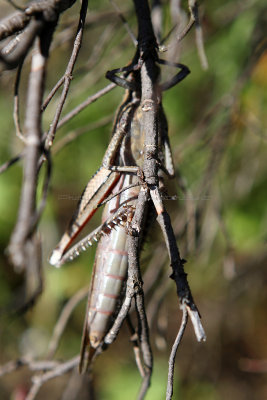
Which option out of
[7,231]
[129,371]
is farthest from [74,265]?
[129,371]

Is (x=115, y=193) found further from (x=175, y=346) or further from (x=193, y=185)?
(x=193, y=185)

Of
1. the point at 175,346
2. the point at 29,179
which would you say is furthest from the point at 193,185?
the point at 29,179

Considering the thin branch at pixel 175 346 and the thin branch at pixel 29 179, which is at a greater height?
the thin branch at pixel 29 179

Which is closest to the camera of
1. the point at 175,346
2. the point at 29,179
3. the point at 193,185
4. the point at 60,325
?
the point at 29,179

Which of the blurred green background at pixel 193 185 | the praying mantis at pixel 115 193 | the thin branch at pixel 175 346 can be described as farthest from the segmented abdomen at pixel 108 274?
the blurred green background at pixel 193 185

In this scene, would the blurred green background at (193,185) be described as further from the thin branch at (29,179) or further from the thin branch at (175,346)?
the thin branch at (29,179)

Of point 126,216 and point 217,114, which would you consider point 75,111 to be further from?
point 217,114
